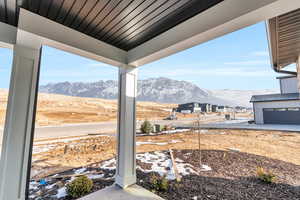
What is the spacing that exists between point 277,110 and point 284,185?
7.05 meters

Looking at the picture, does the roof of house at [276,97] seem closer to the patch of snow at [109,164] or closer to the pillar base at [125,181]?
A: the pillar base at [125,181]

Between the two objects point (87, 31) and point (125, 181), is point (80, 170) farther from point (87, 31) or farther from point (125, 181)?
point (87, 31)

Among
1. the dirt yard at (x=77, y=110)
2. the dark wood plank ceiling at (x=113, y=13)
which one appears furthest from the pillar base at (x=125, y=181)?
the dark wood plank ceiling at (x=113, y=13)

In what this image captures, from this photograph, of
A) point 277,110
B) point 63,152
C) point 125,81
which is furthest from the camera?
point 277,110

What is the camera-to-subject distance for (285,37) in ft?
5.62

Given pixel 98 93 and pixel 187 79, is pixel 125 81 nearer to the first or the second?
pixel 98 93

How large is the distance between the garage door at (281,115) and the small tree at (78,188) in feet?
30.6

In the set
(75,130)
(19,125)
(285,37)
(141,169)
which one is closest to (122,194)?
(141,169)

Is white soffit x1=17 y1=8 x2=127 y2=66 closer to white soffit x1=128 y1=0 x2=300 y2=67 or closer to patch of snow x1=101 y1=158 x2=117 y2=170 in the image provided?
white soffit x1=128 y1=0 x2=300 y2=67

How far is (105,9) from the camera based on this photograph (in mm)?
1300

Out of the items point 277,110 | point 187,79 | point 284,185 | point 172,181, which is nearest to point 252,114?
point 277,110

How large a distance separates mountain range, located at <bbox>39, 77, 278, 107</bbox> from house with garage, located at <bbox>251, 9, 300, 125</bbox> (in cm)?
142

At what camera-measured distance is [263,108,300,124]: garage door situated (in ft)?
21.5

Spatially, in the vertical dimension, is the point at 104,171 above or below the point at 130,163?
below
